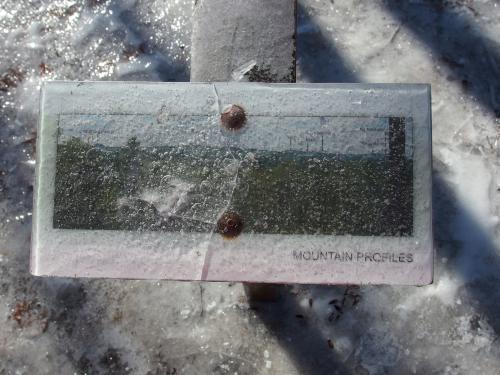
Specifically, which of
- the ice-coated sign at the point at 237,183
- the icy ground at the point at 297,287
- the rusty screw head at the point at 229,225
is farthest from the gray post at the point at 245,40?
the icy ground at the point at 297,287

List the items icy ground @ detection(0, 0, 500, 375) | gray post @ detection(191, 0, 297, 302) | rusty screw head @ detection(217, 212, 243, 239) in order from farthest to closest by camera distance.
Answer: icy ground @ detection(0, 0, 500, 375) → gray post @ detection(191, 0, 297, 302) → rusty screw head @ detection(217, 212, 243, 239)

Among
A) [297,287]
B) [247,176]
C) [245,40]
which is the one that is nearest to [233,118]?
[247,176]

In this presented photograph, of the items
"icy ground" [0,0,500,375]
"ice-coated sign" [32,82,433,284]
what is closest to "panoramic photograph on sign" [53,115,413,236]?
"ice-coated sign" [32,82,433,284]

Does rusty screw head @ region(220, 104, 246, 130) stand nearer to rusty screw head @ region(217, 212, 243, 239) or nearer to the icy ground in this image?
rusty screw head @ region(217, 212, 243, 239)

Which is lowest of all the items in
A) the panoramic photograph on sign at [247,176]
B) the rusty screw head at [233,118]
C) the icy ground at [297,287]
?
the icy ground at [297,287]

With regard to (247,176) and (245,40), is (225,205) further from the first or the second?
(245,40)

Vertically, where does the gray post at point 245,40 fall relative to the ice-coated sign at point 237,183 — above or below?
above

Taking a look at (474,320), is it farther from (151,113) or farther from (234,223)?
(151,113)

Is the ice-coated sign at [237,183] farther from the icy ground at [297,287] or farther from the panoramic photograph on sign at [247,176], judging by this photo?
the icy ground at [297,287]
